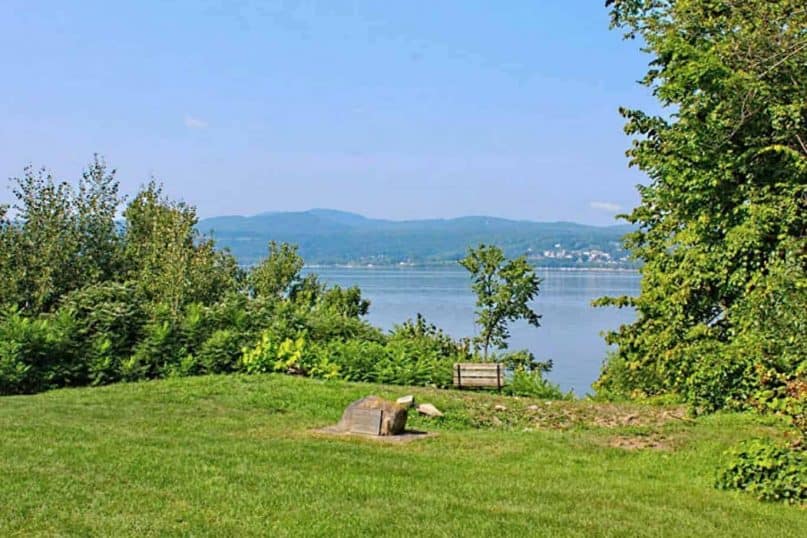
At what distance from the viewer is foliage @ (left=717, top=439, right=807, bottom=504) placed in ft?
22.7

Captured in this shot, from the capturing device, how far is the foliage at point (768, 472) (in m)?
6.93

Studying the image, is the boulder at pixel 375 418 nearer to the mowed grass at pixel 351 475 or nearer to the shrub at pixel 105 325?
the mowed grass at pixel 351 475

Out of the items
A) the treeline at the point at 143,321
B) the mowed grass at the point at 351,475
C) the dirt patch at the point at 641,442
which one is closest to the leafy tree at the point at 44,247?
the treeline at the point at 143,321

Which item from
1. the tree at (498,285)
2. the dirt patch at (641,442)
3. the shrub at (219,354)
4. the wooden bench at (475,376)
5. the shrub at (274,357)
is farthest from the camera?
the tree at (498,285)

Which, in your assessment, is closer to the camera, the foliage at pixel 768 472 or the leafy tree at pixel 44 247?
the foliage at pixel 768 472

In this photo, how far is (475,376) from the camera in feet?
47.1

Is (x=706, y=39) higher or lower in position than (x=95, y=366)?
higher

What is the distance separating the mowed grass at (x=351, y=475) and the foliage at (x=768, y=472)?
0.69 feet

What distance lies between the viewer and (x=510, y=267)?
23.6 metres

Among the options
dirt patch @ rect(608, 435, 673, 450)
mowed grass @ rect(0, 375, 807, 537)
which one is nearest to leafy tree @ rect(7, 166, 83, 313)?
mowed grass @ rect(0, 375, 807, 537)

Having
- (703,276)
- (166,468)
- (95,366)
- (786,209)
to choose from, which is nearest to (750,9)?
(786,209)

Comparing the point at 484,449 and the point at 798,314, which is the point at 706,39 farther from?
the point at 484,449

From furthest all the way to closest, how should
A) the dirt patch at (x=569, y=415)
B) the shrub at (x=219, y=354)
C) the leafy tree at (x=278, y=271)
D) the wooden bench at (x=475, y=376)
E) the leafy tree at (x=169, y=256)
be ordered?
the leafy tree at (x=278, y=271) < the leafy tree at (x=169, y=256) < the shrub at (x=219, y=354) < the wooden bench at (x=475, y=376) < the dirt patch at (x=569, y=415)

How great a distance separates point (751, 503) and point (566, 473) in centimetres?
169
